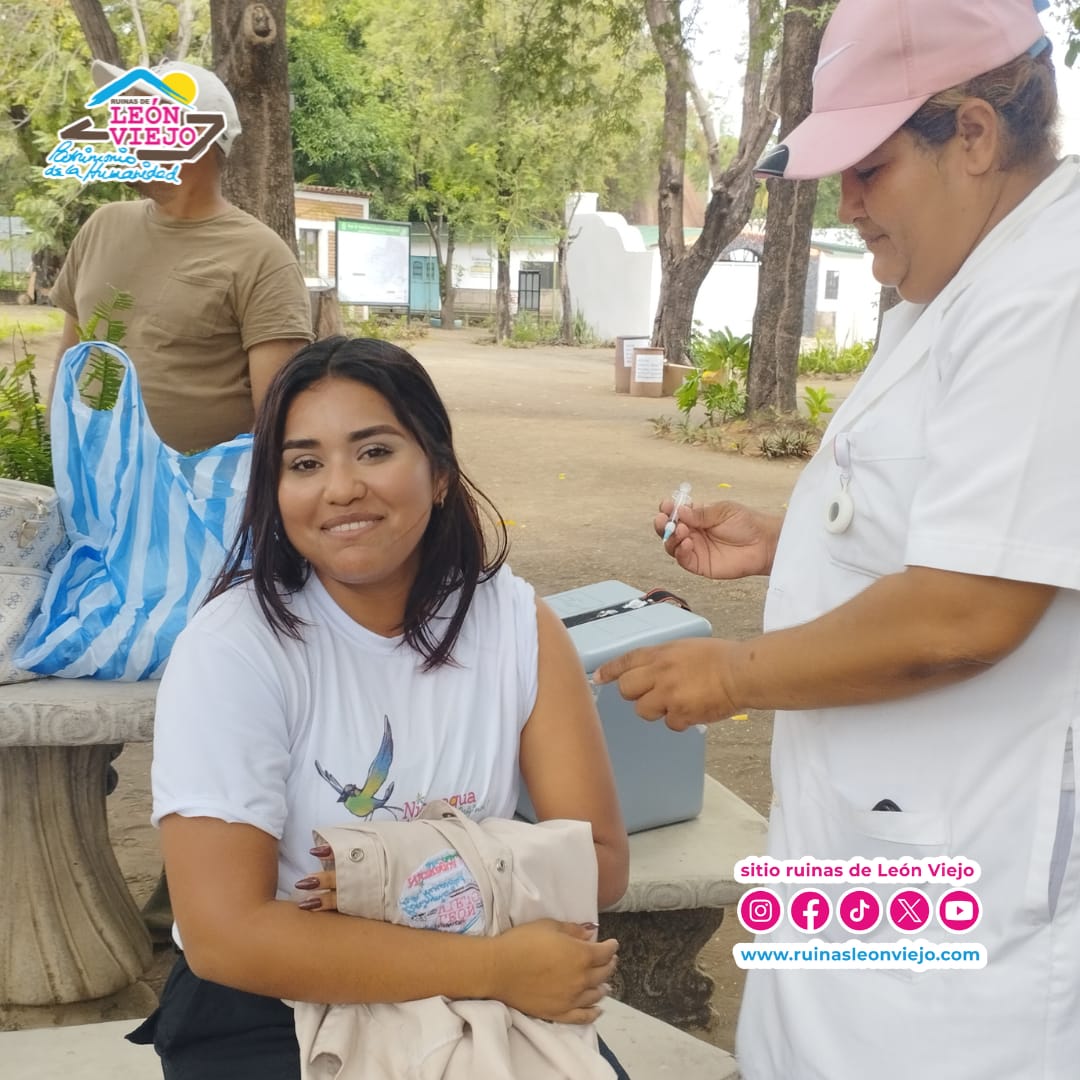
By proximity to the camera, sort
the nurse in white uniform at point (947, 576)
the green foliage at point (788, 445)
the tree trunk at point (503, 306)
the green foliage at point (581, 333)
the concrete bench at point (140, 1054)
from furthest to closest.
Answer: the green foliage at point (581, 333) → the tree trunk at point (503, 306) → the green foliage at point (788, 445) → the concrete bench at point (140, 1054) → the nurse in white uniform at point (947, 576)

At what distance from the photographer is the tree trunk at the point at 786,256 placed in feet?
35.1

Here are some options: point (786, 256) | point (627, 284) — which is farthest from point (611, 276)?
point (786, 256)

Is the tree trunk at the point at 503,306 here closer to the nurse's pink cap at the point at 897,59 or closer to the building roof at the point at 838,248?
the building roof at the point at 838,248

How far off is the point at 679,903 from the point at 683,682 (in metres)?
1.22

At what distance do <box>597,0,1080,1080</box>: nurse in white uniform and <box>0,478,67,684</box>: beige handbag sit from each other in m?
1.46

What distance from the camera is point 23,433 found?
2.88 meters

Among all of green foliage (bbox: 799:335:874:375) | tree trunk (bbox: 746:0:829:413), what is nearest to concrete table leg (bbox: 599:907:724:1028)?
tree trunk (bbox: 746:0:829:413)

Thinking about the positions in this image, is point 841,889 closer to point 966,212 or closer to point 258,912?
point 258,912

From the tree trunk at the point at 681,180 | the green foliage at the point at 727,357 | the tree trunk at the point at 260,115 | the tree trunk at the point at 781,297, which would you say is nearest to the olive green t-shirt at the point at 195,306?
the tree trunk at the point at 260,115

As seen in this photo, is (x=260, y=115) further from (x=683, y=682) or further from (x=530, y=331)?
(x=530, y=331)

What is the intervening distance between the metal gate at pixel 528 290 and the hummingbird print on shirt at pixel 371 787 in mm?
36757

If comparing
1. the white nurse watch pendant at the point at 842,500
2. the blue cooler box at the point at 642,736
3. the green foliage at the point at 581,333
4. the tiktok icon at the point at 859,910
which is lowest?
the green foliage at the point at 581,333

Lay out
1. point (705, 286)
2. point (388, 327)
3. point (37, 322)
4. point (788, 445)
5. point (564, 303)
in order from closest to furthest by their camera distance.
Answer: point (788, 445) < point (37, 322) < point (388, 327) < point (705, 286) < point (564, 303)

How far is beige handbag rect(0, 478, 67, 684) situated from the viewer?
2.47 m
